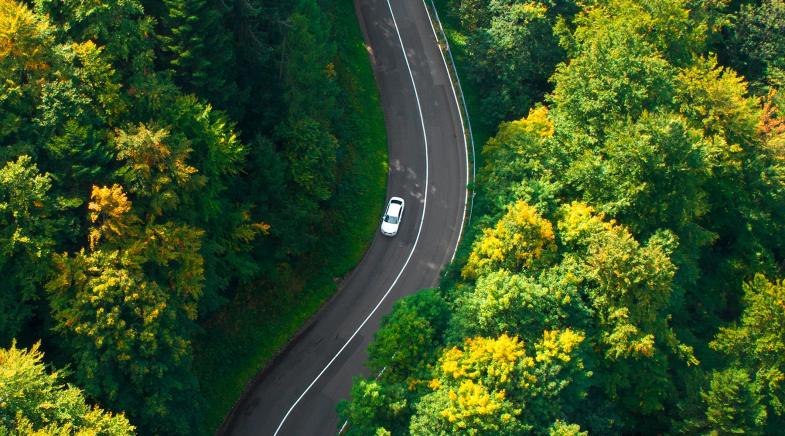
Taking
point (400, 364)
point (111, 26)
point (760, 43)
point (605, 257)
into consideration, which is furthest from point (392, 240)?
point (760, 43)

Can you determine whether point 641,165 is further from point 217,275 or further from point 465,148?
point 217,275

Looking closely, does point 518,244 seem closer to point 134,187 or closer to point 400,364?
point 400,364

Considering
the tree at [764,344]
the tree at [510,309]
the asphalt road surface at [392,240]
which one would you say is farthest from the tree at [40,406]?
the tree at [764,344]

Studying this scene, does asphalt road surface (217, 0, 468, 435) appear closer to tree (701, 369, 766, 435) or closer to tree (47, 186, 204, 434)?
tree (47, 186, 204, 434)

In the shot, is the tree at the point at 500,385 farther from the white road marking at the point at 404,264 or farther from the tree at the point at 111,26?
the tree at the point at 111,26

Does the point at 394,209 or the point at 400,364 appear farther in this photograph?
the point at 394,209

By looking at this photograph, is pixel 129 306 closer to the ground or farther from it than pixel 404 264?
farther from it
